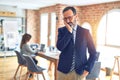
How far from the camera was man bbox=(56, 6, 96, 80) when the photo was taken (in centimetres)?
166

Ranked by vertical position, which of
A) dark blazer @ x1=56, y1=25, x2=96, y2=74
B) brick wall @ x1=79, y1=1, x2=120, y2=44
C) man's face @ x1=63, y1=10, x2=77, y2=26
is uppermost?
brick wall @ x1=79, y1=1, x2=120, y2=44

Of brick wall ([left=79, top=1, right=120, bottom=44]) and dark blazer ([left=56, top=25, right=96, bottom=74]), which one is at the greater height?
brick wall ([left=79, top=1, right=120, bottom=44])

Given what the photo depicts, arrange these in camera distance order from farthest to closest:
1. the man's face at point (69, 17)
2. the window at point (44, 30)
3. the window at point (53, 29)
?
the window at point (44, 30)
the window at point (53, 29)
the man's face at point (69, 17)

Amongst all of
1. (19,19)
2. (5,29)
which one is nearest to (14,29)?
(5,29)

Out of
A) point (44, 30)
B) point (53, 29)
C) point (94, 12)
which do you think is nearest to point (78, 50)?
point (94, 12)

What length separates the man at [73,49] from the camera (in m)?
1.66

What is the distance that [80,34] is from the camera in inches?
67.1

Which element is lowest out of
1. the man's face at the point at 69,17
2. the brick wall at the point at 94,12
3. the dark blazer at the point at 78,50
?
the dark blazer at the point at 78,50

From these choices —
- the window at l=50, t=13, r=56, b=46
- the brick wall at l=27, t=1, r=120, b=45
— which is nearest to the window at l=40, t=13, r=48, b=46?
the brick wall at l=27, t=1, r=120, b=45

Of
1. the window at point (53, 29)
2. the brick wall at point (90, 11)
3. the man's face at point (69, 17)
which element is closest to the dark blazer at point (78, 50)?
the man's face at point (69, 17)

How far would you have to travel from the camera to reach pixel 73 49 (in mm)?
1675

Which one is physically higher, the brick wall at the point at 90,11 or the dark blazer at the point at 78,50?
the brick wall at the point at 90,11

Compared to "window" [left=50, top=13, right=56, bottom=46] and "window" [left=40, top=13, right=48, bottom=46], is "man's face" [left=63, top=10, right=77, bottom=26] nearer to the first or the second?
"window" [left=50, top=13, right=56, bottom=46]

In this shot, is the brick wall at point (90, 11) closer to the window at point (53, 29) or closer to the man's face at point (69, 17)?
the window at point (53, 29)
